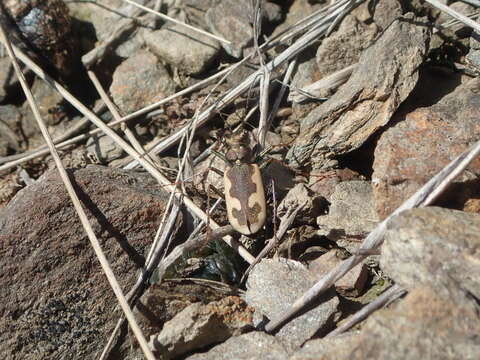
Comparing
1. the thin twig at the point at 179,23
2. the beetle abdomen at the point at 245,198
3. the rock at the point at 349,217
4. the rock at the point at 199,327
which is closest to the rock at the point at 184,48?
the thin twig at the point at 179,23

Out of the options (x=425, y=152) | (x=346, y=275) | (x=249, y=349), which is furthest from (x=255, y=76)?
(x=249, y=349)

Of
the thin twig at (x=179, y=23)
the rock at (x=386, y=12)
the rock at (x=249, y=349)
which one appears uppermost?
the thin twig at (x=179, y=23)

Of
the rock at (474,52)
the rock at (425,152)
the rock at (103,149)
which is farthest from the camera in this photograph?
the rock at (103,149)

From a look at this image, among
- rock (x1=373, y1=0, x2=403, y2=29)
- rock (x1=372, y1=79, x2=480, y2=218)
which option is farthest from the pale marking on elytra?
rock (x1=373, y1=0, x2=403, y2=29)

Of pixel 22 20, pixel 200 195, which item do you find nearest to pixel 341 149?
pixel 200 195

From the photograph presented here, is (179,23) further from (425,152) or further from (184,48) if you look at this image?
(425,152)

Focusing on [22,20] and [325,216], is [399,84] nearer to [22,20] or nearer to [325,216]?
[325,216]

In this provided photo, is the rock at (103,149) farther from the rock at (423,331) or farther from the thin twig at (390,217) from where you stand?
the rock at (423,331)
